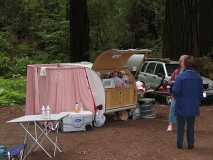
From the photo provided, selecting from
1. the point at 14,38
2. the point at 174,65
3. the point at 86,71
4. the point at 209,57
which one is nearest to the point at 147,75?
the point at 174,65

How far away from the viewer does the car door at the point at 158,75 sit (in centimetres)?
2167

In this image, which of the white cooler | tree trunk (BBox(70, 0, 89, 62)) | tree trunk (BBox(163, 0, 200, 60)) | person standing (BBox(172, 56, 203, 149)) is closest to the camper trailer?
the white cooler

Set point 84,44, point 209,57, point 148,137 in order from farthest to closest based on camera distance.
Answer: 1. point 84,44
2. point 209,57
3. point 148,137

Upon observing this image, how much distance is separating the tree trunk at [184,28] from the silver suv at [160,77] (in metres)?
2.74

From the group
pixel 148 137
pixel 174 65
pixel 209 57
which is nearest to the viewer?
pixel 148 137

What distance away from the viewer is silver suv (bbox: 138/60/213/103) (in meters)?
20.8

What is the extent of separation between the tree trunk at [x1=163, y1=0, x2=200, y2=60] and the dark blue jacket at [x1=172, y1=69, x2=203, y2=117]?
14.0 m

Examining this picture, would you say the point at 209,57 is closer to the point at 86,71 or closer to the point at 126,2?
the point at 86,71

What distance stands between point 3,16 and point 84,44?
52.8ft

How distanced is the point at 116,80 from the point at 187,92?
4.64 metres

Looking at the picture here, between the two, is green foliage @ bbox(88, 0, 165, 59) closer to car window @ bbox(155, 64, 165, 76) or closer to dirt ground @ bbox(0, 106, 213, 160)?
car window @ bbox(155, 64, 165, 76)

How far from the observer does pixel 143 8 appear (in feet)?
134

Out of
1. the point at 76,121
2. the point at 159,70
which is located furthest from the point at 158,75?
the point at 76,121

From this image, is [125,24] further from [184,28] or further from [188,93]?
[188,93]
